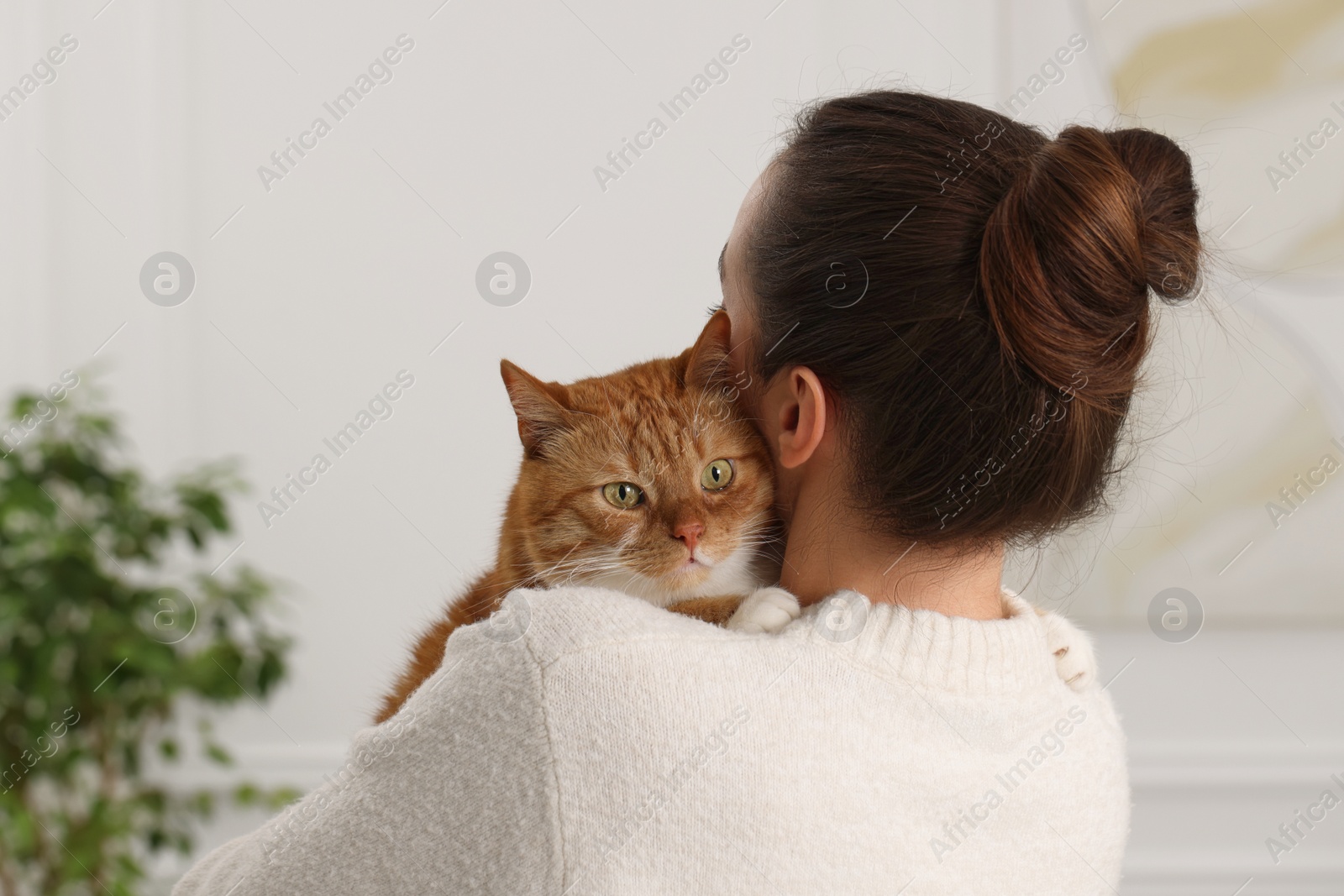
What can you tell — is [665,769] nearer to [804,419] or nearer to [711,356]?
[804,419]

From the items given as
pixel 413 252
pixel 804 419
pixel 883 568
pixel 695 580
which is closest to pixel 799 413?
pixel 804 419

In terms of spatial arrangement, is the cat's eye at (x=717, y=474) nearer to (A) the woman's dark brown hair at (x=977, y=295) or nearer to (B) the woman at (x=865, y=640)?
(B) the woman at (x=865, y=640)

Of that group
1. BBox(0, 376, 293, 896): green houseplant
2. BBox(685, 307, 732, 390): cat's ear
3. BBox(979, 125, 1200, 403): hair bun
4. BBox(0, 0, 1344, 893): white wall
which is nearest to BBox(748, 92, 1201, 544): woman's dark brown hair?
BBox(979, 125, 1200, 403): hair bun

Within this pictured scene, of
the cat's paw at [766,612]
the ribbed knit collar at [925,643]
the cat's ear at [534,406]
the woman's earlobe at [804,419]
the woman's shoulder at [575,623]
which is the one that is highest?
the cat's ear at [534,406]

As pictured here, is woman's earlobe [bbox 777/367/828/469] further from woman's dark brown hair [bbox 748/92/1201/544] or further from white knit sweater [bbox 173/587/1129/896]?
white knit sweater [bbox 173/587/1129/896]

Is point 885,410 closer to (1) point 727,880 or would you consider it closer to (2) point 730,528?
(2) point 730,528

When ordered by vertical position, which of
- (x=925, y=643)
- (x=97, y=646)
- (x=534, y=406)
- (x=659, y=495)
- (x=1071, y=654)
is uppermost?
(x=97, y=646)

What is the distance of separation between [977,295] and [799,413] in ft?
0.73

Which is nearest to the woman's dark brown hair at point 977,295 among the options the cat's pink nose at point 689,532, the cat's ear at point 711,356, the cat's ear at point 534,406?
the cat's ear at point 711,356

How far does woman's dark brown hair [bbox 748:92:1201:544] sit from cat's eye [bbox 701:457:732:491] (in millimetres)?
211

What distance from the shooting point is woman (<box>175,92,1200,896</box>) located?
84cm

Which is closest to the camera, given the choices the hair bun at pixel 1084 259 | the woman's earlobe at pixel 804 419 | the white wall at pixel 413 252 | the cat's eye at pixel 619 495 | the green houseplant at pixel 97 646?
the hair bun at pixel 1084 259

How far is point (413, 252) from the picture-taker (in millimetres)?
2676

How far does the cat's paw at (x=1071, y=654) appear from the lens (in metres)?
1.17
